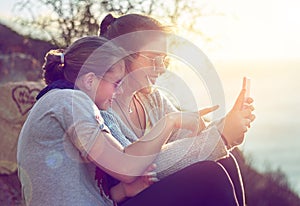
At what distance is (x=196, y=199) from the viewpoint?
7.39 ft

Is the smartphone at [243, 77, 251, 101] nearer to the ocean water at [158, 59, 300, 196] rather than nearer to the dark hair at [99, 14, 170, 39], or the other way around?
the dark hair at [99, 14, 170, 39]

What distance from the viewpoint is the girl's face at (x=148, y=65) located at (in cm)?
278

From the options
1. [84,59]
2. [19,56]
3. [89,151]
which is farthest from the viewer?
[19,56]

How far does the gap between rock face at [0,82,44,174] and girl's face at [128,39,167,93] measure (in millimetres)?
2702

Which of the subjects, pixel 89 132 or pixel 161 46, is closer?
pixel 89 132

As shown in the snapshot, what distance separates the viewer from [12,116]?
5.40 m

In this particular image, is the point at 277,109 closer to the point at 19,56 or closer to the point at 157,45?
the point at 19,56

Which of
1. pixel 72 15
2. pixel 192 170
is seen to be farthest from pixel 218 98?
pixel 72 15

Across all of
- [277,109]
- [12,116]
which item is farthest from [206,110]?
[277,109]

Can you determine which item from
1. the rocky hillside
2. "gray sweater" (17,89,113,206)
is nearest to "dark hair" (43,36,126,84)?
"gray sweater" (17,89,113,206)

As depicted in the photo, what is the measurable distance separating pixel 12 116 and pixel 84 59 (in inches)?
128

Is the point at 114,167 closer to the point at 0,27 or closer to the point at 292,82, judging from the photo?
the point at 0,27

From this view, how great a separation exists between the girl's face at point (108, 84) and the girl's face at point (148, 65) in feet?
1.31

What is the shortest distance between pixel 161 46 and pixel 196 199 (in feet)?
2.65
